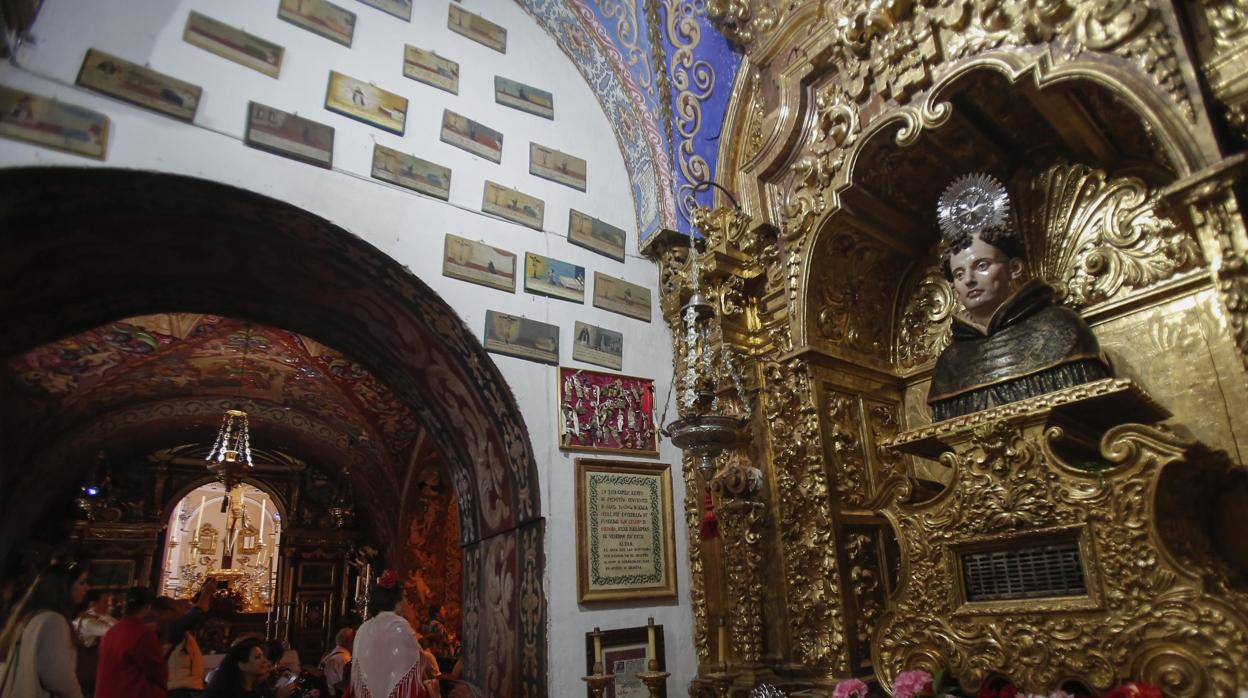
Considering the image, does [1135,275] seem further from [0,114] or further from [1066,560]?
[0,114]

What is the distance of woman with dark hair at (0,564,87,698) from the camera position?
4.36 metres

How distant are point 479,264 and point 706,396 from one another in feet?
6.35

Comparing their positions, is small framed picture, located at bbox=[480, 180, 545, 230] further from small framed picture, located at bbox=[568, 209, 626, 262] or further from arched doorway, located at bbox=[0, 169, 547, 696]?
arched doorway, located at bbox=[0, 169, 547, 696]

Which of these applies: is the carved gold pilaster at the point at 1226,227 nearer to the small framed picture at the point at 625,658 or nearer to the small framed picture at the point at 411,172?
the small framed picture at the point at 625,658

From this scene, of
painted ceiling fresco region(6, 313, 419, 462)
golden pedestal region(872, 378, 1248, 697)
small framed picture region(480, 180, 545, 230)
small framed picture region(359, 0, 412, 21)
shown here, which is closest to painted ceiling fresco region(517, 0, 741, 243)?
small framed picture region(480, 180, 545, 230)

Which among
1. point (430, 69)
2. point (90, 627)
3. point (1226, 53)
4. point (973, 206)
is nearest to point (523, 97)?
point (430, 69)

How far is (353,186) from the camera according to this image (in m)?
4.91

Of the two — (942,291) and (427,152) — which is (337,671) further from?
(942,291)

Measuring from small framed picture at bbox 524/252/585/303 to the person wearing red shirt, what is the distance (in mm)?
3507

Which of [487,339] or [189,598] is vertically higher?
[487,339]

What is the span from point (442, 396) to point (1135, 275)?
4.66 metres

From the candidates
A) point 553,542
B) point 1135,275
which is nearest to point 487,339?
point 553,542

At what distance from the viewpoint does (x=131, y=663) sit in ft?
16.5

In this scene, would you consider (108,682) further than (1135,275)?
Yes
